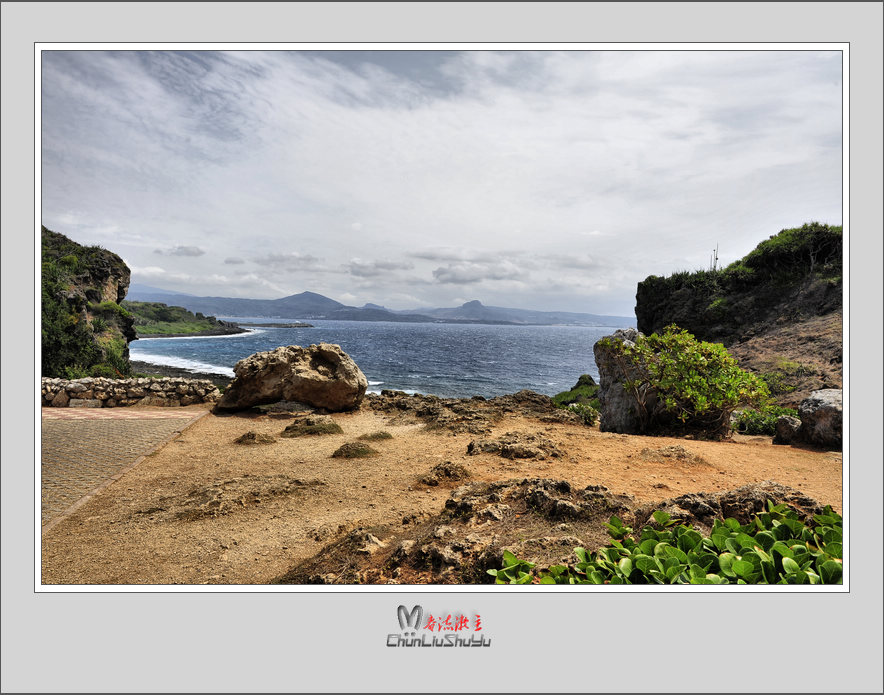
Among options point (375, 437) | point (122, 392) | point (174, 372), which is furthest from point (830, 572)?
point (174, 372)

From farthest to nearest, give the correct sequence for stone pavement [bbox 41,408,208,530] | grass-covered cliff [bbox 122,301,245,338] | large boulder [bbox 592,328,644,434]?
1. grass-covered cliff [bbox 122,301,245,338]
2. large boulder [bbox 592,328,644,434]
3. stone pavement [bbox 41,408,208,530]

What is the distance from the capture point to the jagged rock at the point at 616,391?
9.27 metres

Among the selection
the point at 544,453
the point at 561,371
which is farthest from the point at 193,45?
the point at 561,371

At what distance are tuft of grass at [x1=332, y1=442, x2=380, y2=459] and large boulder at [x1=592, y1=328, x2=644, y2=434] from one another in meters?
5.68

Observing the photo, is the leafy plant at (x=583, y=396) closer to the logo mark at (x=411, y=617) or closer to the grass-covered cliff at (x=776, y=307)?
the grass-covered cliff at (x=776, y=307)

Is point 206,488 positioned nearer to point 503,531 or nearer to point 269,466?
point 269,466

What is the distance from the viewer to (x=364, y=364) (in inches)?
1471

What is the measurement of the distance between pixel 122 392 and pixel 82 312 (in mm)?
10465

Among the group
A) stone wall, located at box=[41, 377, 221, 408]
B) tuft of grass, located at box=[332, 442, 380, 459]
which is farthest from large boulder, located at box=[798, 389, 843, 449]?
stone wall, located at box=[41, 377, 221, 408]

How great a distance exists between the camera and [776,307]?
50.4 ft

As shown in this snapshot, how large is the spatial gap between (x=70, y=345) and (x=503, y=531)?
18601mm

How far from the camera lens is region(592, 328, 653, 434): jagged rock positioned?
927cm

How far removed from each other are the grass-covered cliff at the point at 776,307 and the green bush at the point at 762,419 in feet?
3.87

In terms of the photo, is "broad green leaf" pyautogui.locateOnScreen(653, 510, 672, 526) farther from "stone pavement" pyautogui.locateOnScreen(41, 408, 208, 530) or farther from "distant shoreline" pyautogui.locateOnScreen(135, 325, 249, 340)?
"distant shoreline" pyautogui.locateOnScreen(135, 325, 249, 340)
